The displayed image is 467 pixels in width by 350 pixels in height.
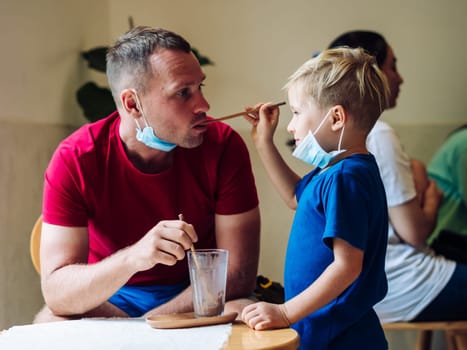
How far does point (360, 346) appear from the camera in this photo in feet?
4.86

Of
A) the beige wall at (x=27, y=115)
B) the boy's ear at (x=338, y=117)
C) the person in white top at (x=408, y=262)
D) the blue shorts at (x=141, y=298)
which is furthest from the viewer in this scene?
the beige wall at (x=27, y=115)

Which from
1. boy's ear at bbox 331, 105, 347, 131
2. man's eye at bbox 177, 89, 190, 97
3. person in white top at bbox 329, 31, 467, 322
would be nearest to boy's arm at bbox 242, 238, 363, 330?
boy's ear at bbox 331, 105, 347, 131

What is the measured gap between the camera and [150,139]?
1832 millimetres

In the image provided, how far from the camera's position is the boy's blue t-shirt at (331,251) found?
1416 millimetres

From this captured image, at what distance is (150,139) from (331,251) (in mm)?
622

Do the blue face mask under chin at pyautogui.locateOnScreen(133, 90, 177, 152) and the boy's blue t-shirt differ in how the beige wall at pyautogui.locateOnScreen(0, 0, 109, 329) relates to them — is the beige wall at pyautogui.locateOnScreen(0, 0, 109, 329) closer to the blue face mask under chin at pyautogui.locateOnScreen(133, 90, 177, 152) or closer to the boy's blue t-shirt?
the blue face mask under chin at pyautogui.locateOnScreen(133, 90, 177, 152)

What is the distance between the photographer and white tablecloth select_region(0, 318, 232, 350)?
48.7 inches

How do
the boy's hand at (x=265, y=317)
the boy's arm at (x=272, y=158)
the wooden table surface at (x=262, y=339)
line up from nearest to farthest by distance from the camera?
the wooden table surface at (x=262, y=339) < the boy's hand at (x=265, y=317) < the boy's arm at (x=272, y=158)

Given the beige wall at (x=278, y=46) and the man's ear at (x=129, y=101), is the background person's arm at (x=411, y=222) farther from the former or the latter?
the beige wall at (x=278, y=46)

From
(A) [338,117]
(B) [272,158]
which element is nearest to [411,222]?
(B) [272,158]

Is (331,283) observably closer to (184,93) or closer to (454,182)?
(184,93)

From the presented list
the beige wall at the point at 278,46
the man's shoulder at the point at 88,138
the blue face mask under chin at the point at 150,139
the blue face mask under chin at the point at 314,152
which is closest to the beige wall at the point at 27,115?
the beige wall at the point at 278,46

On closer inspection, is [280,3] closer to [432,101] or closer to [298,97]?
[432,101]

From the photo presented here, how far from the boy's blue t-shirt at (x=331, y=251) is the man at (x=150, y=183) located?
35 cm
